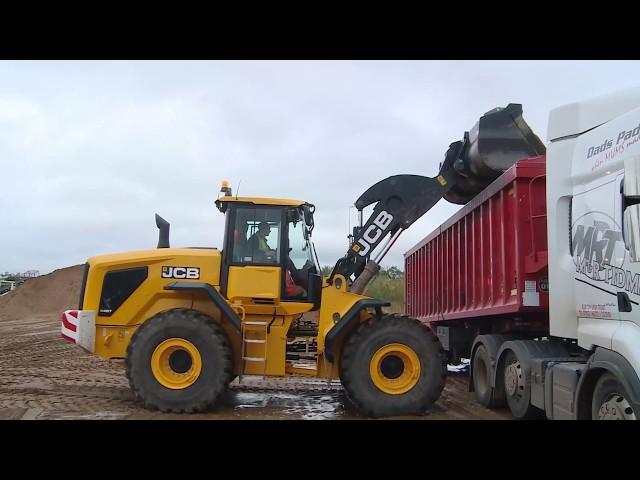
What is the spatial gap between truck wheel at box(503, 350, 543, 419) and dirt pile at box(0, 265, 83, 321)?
2899cm

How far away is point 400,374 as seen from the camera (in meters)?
6.79

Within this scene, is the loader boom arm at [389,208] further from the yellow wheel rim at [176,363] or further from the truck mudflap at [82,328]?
the truck mudflap at [82,328]

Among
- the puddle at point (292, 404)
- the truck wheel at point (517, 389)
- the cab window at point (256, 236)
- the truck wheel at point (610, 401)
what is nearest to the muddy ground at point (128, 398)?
the puddle at point (292, 404)

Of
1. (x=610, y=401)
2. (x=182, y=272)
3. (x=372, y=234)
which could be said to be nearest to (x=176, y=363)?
(x=182, y=272)

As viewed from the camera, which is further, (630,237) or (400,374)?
(400,374)

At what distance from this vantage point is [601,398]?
4.67m

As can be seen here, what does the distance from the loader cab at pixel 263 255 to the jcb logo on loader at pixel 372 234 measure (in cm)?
72

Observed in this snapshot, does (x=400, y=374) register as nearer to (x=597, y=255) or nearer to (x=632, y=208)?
(x=597, y=255)

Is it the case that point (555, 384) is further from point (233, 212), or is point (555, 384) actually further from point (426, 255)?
point (426, 255)

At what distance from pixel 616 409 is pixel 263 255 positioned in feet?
14.4

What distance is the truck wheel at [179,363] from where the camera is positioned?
6.81m
